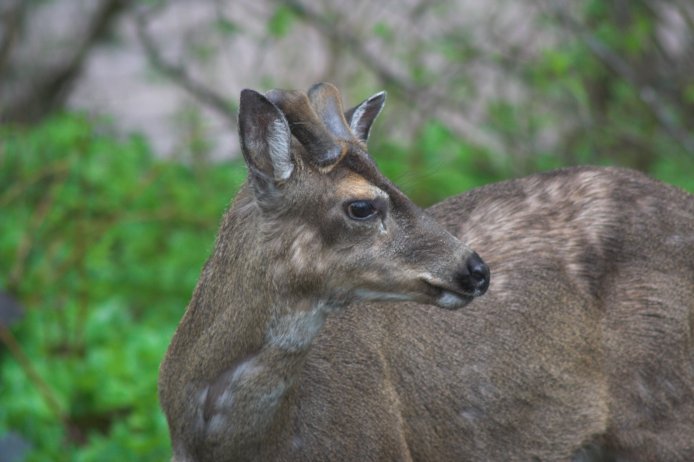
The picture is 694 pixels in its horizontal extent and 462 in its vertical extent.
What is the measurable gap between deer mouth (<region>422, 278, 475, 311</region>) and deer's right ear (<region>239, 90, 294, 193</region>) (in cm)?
63

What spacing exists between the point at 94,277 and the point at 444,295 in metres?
5.42

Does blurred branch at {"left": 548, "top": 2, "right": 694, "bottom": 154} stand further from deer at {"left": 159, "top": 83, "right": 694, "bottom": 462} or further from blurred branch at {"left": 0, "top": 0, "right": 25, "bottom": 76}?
blurred branch at {"left": 0, "top": 0, "right": 25, "bottom": 76}

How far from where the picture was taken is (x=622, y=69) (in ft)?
31.7

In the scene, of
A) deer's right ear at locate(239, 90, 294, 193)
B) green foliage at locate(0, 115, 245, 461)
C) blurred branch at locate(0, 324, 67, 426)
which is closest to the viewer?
deer's right ear at locate(239, 90, 294, 193)

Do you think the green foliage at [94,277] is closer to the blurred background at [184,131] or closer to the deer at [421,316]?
the blurred background at [184,131]

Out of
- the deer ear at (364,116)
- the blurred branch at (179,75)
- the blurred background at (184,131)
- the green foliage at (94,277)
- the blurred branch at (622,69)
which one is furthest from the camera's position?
the blurred branch at (179,75)

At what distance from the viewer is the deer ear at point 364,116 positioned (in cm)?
546

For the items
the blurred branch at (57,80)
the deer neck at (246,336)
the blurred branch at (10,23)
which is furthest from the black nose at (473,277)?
the blurred branch at (57,80)

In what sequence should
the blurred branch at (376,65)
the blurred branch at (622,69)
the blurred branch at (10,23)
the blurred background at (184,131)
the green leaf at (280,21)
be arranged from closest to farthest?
the blurred background at (184,131) → the blurred branch at (622,69) → the green leaf at (280,21) → the blurred branch at (376,65) → the blurred branch at (10,23)

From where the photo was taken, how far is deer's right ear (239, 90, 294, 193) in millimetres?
4867

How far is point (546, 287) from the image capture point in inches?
233

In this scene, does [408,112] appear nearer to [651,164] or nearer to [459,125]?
[459,125]

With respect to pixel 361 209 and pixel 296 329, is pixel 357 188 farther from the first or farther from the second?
pixel 296 329

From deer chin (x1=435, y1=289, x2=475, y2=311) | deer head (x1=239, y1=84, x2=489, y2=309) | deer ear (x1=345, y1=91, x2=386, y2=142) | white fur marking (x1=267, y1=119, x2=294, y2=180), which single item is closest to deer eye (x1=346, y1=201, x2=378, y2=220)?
deer head (x1=239, y1=84, x2=489, y2=309)
